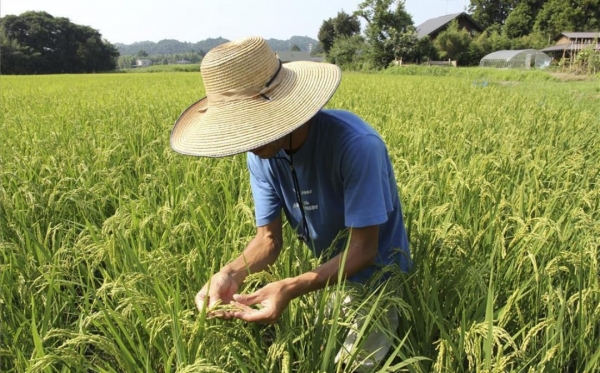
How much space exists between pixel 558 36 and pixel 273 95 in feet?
168

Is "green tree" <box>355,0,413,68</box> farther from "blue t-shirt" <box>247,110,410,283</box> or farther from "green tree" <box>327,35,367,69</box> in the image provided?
"blue t-shirt" <box>247,110,410,283</box>

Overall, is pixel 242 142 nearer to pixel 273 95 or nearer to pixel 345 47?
pixel 273 95

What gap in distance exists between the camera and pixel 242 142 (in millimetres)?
1116

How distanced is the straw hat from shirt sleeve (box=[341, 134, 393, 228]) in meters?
0.18

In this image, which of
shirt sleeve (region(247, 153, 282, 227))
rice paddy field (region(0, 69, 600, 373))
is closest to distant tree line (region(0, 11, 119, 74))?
rice paddy field (region(0, 69, 600, 373))

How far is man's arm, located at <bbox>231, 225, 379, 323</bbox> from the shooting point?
3.58 ft

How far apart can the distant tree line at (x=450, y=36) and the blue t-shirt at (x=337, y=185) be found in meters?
34.4

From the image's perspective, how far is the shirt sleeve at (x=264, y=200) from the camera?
1.54m

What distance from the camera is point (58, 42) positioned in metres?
50.4

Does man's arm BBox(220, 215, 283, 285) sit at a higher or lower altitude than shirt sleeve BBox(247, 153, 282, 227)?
lower

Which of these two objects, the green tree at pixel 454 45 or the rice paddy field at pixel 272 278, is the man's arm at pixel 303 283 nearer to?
the rice paddy field at pixel 272 278

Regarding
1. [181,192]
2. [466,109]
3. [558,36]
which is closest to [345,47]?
[558,36]

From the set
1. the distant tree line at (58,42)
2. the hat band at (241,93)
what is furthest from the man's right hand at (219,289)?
the distant tree line at (58,42)

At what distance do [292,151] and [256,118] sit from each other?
27cm
